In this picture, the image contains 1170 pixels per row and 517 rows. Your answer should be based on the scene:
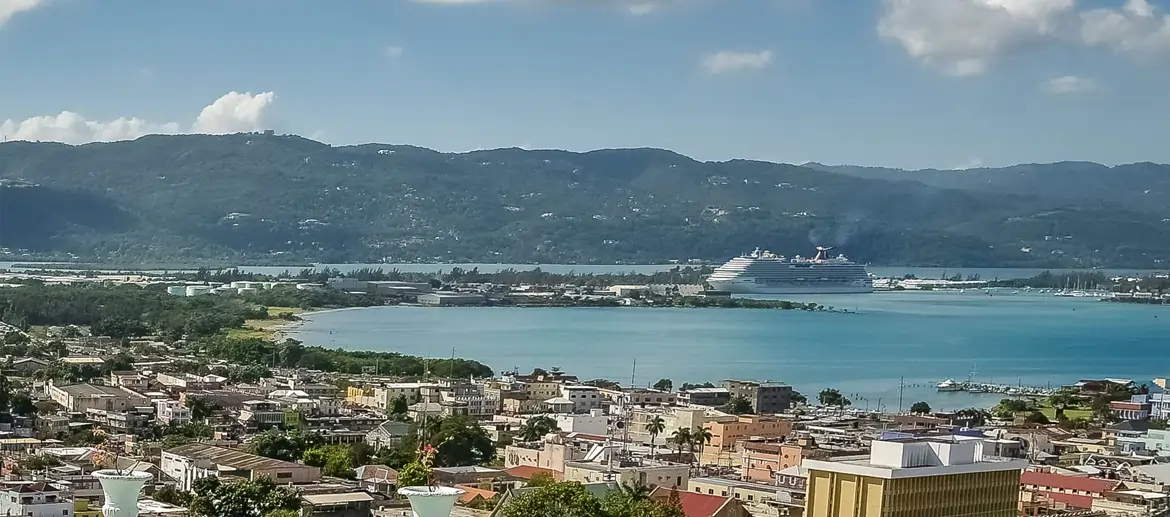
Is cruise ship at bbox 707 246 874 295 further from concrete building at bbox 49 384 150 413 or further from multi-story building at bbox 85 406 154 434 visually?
multi-story building at bbox 85 406 154 434

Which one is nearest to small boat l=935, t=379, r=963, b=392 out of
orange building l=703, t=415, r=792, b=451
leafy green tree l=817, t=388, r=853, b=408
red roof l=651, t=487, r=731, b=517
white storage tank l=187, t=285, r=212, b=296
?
leafy green tree l=817, t=388, r=853, b=408

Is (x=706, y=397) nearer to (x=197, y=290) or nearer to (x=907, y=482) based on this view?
(x=907, y=482)

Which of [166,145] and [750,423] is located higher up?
[166,145]

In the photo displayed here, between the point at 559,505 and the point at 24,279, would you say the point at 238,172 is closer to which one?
the point at 24,279

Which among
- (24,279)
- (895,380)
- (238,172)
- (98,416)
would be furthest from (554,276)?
(98,416)

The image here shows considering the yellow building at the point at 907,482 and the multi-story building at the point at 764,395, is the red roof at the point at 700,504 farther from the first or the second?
the multi-story building at the point at 764,395

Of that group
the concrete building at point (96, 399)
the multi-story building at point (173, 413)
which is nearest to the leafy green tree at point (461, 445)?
the multi-story building at point (173, 413)
